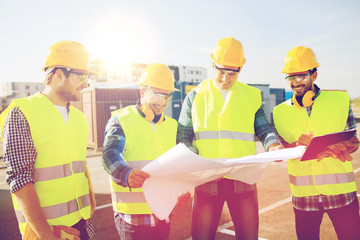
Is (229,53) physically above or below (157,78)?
above

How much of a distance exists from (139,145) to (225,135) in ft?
2.45

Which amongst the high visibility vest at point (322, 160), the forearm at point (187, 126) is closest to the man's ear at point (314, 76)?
the high visibility vest at point (322, 160)

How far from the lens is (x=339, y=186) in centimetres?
265

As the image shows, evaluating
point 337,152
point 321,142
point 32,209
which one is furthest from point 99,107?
point 321,142

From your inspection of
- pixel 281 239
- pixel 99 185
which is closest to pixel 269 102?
pixel 99 185

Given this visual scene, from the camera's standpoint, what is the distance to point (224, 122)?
2525 mm

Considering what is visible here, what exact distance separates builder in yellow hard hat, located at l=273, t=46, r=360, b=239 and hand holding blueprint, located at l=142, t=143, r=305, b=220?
27.0 inches

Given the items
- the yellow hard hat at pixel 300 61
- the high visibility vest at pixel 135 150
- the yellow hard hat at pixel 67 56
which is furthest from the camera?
the yellow hard hat at pixel 300 61

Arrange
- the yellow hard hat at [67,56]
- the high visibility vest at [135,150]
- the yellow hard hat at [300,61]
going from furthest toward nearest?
the yellow hard hat at [300,61] < the high visibility vest at [135,150] < the yellow hard hat at [67,56]

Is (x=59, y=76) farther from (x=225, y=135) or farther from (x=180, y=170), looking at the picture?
(x=225, y=135)

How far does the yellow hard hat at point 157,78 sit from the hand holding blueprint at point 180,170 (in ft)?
2.50

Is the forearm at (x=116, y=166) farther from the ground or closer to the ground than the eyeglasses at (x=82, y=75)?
closer to the ground

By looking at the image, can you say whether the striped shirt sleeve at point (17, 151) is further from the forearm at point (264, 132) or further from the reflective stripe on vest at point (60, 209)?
the forearm at point (264, 132)

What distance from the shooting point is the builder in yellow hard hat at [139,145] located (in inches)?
85.8
